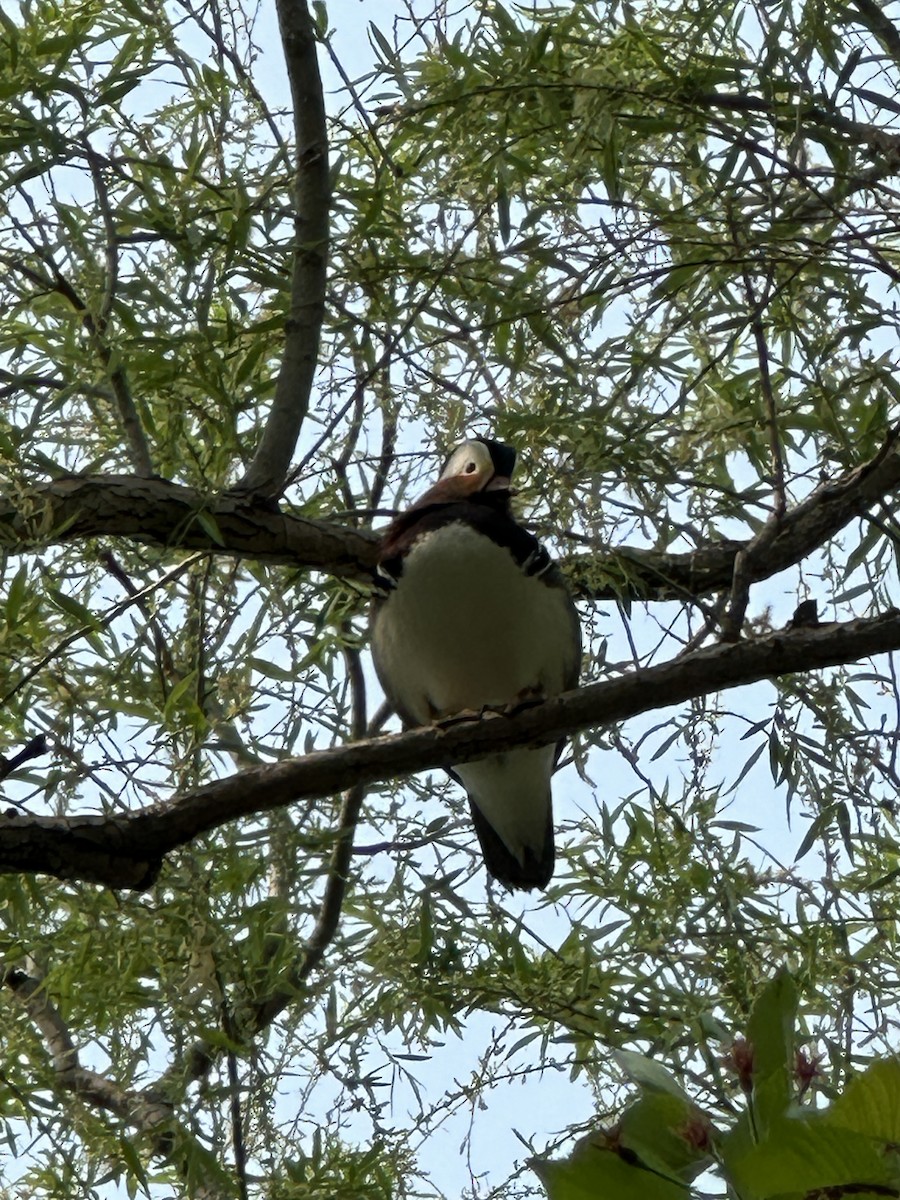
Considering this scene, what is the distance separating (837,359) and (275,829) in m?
1.21

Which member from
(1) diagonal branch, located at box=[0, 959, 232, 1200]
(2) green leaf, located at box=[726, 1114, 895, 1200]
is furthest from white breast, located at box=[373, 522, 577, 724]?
(2) green leaf, located at box=[726, 1114, 895, 1200]

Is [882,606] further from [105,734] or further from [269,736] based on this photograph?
[105,734]

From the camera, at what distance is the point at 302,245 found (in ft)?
7.69

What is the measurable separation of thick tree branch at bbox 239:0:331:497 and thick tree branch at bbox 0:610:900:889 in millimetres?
621

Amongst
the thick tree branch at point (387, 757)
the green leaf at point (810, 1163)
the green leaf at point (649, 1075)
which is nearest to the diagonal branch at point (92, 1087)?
the thick tree branch at point (387, 757)

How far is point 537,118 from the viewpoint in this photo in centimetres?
246

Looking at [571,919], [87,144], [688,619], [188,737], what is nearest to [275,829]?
[188,737]

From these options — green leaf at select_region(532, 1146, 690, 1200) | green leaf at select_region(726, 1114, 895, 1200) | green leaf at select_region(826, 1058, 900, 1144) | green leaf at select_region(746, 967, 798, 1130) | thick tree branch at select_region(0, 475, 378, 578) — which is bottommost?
green leaf at select_region(726, 1114, 895, 1200)

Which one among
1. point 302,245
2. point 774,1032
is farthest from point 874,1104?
point 302,245

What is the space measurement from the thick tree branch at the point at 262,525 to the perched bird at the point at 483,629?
83 millimetres

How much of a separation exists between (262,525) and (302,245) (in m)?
0.47

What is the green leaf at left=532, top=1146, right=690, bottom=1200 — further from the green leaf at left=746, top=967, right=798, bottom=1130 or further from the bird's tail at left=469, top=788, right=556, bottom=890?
the bird's tail at left=469, top=788, right=556, bottom=890

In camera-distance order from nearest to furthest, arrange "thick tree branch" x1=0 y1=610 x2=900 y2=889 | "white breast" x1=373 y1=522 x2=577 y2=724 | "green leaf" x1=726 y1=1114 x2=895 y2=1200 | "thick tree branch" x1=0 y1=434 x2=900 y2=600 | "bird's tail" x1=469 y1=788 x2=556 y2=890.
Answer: "green leaf" x1=726 y1=1114 x2=895 y2=1200
"thick tree branch" x1=0 y1=610 x2=900 y2=889
"thick tree branch" x1=0 y1=434 x2=900 y2=600
"white breast" x1=373 y1=522 x2=577 y2=724
"bird's tail" x1=469 y1=788 x2=556 y2=890

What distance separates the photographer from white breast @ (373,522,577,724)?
279cm
